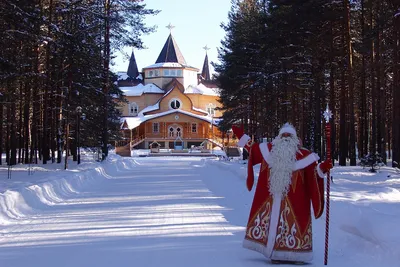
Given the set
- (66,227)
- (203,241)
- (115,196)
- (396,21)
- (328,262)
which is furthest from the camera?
(396,21)

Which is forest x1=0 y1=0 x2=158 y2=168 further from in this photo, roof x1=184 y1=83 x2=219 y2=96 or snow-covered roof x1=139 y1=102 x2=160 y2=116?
roof x1=184 y1=83 x2=219 y2=96

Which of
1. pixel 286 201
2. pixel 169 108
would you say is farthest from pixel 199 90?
pixel 286 201

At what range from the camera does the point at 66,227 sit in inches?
Result: 347

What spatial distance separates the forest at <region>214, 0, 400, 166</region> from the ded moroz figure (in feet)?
37.9

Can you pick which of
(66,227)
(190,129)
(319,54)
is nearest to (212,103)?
(190,129)

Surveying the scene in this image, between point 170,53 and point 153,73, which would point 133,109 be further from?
point 170,53

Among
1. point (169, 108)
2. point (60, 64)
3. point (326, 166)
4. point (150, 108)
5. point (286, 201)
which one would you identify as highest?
point (150, 108)

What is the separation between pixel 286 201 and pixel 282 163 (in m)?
0.46

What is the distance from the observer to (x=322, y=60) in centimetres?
2527

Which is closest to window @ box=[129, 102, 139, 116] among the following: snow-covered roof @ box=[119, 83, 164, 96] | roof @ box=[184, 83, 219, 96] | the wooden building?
the wooden building

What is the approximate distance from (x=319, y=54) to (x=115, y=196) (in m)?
14.2

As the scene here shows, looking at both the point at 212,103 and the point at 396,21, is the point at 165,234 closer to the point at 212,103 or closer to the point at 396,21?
the point at 396,21

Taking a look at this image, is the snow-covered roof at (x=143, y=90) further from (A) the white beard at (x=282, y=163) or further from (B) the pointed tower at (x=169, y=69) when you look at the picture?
(A) the white beard at (x=282, y=163)

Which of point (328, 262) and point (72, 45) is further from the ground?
point (72, 45)
